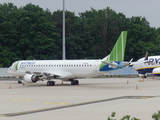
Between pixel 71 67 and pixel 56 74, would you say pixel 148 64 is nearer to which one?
pixel 71 67

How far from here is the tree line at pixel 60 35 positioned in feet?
278

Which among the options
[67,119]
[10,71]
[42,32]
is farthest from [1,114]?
[42,32]

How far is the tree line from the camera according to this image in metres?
84.7

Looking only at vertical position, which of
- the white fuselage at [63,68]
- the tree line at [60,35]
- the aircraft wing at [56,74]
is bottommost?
the aircraft wing at [56,74]

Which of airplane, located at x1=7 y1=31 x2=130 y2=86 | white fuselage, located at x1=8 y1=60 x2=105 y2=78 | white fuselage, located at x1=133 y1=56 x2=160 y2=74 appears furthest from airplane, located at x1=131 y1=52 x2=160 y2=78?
white fuselage, located at x1=8 y1=60 x2=105 y2=78

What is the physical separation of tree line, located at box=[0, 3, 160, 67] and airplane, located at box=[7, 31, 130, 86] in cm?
3133

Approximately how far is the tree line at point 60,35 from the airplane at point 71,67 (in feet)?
103

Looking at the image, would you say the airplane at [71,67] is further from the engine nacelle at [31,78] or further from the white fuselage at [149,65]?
the white fuselage at [149,65]

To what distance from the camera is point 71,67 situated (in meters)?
43.4

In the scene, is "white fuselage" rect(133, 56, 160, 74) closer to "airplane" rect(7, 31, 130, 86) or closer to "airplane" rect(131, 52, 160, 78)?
"airplane" rect(131, 52, 160, 78)

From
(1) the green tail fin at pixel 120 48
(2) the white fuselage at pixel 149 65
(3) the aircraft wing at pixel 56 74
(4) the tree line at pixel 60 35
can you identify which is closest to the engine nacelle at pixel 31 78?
(3) the aircraft wing at pixel 56 74

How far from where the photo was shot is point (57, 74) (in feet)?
143

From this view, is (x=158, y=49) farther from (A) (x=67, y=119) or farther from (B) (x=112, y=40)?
(A) (x=67, y=119)

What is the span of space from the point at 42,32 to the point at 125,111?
69.0 m
